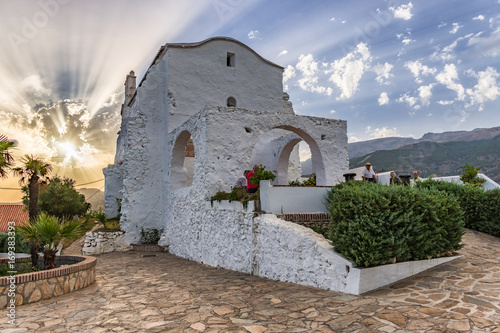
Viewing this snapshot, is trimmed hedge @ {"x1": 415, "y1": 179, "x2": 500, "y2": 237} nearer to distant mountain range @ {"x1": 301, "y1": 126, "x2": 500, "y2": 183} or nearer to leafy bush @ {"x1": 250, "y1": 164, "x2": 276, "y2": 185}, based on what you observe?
leafy bush @ {"x1": 250, "y1": 164, "x2": 276, "y2": 185}

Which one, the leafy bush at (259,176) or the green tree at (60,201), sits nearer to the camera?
the leafy bush at (259,176)

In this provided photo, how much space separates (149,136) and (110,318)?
10.0 m

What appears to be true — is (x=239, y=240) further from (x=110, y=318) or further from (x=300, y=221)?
(x=110, y=318)

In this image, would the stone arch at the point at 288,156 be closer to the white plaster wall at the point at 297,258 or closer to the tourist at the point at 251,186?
the tourist at the point at 251,186

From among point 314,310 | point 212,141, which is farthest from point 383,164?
point 314,310

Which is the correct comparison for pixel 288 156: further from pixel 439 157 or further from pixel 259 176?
pixel 439 157

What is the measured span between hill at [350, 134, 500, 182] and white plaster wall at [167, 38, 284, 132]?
48.1 meters

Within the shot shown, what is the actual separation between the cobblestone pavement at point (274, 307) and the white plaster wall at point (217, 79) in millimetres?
8506

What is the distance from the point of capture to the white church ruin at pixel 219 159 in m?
7.44

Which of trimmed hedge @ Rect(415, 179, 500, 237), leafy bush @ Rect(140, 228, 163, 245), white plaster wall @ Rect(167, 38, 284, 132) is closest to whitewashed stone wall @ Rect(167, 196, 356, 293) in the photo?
leafy bush @ Rect(140, 228, 163, 245)

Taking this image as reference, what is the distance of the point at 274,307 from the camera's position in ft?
18.0

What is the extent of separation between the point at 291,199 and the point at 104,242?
9.15m

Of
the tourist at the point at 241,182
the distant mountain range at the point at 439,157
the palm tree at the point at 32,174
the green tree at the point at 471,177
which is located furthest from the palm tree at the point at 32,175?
the distant mountain range at the point at 439,157

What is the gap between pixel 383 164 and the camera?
204ft
